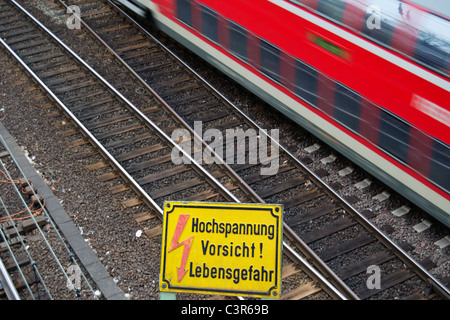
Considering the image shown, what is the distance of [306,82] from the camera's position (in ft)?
34.3

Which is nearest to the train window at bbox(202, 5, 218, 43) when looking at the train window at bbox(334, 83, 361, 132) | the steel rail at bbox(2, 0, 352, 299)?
the steel rail at bbox(2, 0, 352, 299)

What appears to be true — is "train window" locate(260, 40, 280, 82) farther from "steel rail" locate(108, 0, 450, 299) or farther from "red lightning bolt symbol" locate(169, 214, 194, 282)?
"red lightning bolt symbol" locate(169, 214, 194, 282)

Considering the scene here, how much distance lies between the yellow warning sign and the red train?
4033 millimetres

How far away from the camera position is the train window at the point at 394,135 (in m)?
8.86

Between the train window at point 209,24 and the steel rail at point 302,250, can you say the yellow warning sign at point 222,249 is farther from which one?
the train window at point 209,24

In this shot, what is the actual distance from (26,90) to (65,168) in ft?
10.1

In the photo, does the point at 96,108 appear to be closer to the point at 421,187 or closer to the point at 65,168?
the point at 65,168

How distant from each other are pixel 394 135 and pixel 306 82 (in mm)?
2046

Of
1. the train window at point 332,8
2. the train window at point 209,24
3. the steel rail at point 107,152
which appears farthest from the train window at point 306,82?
the train window at point 209,24

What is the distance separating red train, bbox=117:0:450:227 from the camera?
27.2ft

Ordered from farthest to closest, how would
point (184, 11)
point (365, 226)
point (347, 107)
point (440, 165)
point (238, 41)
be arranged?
point (184, 11) < point (238, 41) < point (347, 107) < point (365, 226) < point (440, 165)

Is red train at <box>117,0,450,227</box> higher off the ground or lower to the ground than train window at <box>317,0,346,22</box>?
lower

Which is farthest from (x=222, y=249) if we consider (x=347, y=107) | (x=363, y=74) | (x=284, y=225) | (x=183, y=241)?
(x=347, y=107)

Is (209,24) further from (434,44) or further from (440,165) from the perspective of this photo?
(440,165)
